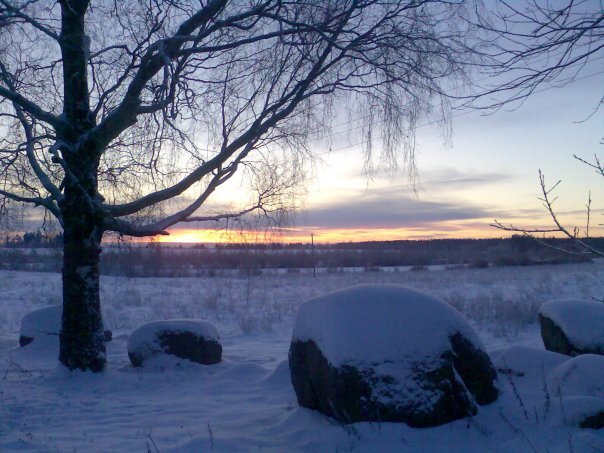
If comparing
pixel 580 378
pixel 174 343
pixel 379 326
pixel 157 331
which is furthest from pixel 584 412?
pixel 157 331

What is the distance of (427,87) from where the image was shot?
8000 mm

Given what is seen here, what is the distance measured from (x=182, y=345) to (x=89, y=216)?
8.04ft

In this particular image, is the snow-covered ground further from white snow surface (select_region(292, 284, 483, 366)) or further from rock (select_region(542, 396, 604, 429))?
white snow surface (select_region(292, 284, 483, 366))

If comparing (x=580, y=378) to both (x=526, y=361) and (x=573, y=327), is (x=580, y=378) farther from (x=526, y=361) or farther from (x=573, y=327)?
(x=573, y=327)

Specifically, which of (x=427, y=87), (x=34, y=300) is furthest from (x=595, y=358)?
Result: (x=34, y=300)

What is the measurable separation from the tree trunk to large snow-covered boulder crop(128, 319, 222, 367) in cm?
91

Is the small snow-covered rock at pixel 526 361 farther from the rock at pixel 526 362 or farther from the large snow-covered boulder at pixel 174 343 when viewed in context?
the large snow-covered boulder at pixel 174 343

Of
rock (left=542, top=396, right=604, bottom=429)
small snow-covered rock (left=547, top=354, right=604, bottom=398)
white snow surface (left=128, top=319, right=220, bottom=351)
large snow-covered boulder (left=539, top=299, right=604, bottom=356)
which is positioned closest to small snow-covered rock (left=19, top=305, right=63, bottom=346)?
white snow surface (left=128, top=319, right=220, bottom=351)

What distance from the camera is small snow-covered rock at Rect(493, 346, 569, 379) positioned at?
22.4 ft

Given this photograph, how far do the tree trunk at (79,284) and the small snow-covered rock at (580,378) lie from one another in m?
5.82

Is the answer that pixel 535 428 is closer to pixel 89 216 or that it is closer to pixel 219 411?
pixel 219 411

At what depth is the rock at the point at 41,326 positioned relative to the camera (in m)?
11.3

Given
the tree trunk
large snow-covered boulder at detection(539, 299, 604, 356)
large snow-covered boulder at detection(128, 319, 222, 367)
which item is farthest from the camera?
large snow-covered boulder at detection(128, 319, 222, 367)

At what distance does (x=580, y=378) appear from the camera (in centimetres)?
590
